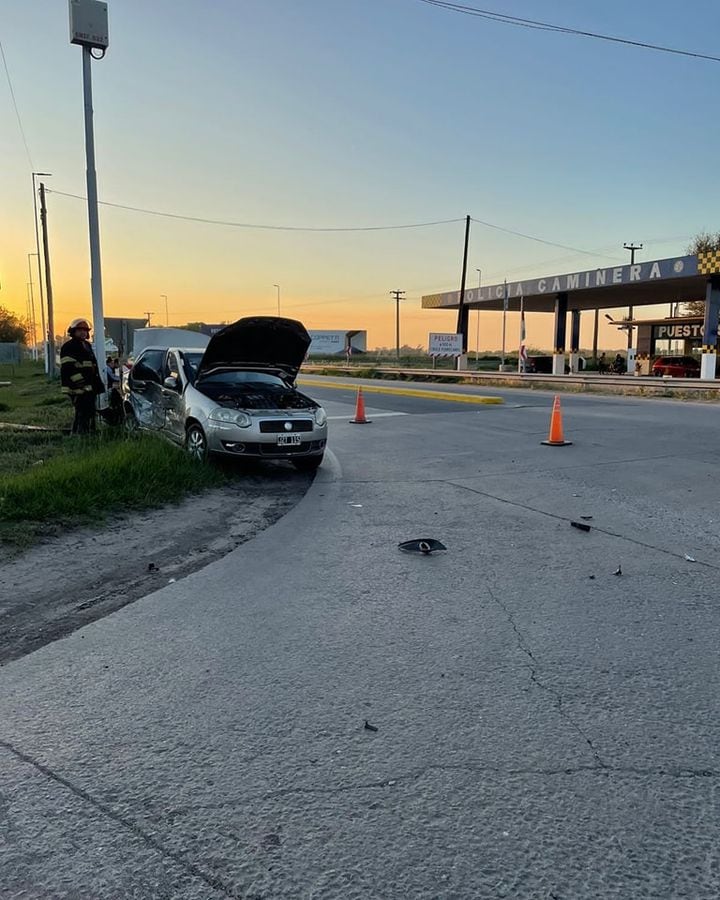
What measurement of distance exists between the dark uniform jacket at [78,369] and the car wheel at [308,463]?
3728 millimetres

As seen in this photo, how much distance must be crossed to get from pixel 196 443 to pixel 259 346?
5.48ft

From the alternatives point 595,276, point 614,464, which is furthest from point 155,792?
point 595,276

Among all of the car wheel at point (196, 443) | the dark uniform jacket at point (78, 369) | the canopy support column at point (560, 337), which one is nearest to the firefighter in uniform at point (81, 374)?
the dark uniform jacket at point (78, 369)

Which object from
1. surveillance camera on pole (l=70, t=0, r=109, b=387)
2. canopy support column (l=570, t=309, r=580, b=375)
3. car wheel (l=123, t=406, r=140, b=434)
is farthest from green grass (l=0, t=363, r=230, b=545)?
canopy support column (l=570, t=309, r=580, b=375)

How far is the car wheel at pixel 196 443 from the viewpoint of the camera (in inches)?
362

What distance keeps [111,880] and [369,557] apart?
3696 millimetres

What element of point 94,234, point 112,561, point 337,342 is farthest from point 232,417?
point 337,342

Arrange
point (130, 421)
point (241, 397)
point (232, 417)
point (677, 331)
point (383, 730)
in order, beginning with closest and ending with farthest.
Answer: point (383, 730) < point (232, 417) < point (241, 397) < point (130, 421) < point (677, 331)

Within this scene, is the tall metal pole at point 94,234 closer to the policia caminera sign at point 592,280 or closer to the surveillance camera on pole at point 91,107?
the surveillance camera on pole at point 91,107

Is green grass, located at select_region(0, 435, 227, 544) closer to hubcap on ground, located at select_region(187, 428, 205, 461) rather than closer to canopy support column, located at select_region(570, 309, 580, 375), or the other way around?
hubcap on ground, located at select_region(187, 428, 205, 461)

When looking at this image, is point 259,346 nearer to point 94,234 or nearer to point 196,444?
point 196,444

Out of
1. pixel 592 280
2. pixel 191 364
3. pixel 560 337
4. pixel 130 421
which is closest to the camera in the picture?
pixel 191 364

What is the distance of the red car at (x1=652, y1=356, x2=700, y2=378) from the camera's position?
131 ft

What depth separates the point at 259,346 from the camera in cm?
998
